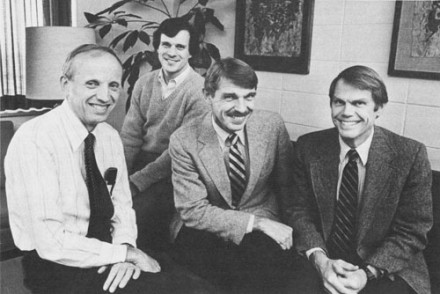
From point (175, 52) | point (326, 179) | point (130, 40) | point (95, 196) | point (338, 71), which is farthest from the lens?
point (130, 40)

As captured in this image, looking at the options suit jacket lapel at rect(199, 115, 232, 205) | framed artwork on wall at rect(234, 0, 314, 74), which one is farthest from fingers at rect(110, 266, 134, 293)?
framed artwork on wall at rect(234, 0, 314, 74)

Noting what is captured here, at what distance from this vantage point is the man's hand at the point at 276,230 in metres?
1.72

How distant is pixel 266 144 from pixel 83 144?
757mm

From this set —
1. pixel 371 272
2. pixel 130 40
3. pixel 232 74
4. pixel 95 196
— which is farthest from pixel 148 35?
pixel 371 272

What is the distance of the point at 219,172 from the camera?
1811 millimetres

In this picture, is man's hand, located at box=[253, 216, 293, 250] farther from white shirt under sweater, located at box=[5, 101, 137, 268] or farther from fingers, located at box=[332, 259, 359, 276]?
white shirt under sweater, located at box=[5, 101, 137, 268]

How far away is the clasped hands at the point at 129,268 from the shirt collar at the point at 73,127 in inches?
15.5

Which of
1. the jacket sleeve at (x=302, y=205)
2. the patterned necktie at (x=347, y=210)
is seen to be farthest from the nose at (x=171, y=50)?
the patterned necktie at (x=347, y=210)

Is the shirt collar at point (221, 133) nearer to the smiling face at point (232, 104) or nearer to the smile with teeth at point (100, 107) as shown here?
the smiling face at point (232, 104)

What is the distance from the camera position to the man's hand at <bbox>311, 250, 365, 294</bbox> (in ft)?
4.91

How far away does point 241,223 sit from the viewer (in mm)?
1719

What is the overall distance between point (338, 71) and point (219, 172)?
3.00 ft

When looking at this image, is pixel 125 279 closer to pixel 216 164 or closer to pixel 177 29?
pixel 216 164

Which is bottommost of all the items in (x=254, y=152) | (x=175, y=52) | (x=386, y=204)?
(x=386, y=204)
